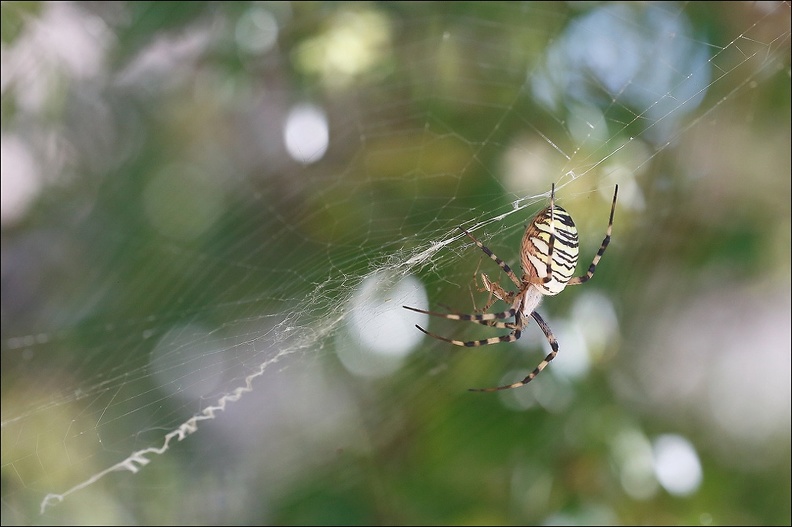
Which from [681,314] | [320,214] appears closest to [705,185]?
[681,314]

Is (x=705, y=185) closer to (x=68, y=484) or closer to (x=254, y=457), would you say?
(x=254, y=457)


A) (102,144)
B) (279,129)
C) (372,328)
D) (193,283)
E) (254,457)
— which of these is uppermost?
(279,129)

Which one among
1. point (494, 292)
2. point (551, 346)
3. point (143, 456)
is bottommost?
point (143, 456)

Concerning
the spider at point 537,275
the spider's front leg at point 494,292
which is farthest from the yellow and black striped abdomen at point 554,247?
the spider's front leg at point 494,292

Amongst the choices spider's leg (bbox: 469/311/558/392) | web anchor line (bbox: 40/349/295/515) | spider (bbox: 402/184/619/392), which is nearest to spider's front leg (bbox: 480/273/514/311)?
spider (bbox: 402/184/619/392)

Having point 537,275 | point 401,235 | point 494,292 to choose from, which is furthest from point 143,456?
point 537,275

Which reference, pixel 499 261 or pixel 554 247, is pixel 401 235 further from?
pixel 554 247
